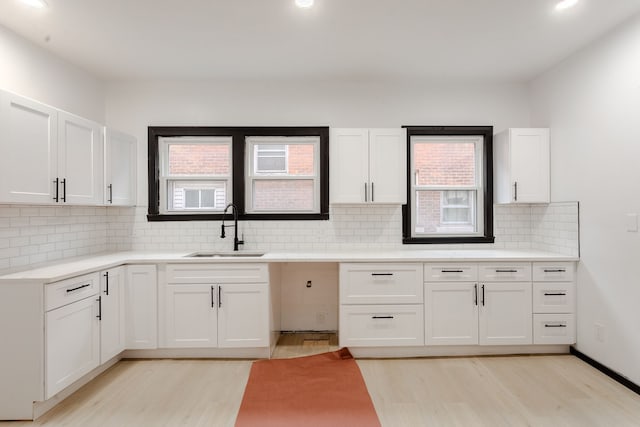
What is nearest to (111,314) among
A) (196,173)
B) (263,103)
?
(196,173)

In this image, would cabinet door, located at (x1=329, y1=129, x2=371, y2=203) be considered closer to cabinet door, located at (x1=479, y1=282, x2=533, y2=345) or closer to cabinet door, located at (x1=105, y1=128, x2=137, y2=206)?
cabinet door, located at (x1=479, y1=282, x2=533, y2=345)

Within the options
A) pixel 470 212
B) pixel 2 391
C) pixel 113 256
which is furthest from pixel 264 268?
pixel 470 212

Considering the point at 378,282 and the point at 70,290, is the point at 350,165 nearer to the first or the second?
the point at 378,282

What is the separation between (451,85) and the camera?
3.75m

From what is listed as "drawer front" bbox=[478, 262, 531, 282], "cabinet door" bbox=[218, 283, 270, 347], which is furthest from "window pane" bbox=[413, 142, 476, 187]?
"cabinet door" bbox=[218, 283, 270, 347]

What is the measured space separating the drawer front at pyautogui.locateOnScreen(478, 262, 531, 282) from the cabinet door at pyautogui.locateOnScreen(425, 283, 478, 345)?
0.52 ft

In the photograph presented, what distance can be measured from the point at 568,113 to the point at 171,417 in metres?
4.13

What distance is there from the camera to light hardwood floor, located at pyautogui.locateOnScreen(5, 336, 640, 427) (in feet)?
7.26

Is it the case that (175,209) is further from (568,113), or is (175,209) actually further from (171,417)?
(568,113)

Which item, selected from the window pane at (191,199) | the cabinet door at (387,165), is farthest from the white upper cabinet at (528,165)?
the window pane at (191,199)

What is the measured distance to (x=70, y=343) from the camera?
2430 mm

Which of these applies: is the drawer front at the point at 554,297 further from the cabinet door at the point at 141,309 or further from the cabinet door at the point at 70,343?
the cabinet door at the point at 70,343

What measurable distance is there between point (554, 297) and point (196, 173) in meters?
3.77

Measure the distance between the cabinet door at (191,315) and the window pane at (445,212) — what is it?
2140 millimetres
